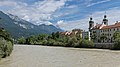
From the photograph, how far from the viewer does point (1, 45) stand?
4675 cm

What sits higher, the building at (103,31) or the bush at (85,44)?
the building at (103,31)

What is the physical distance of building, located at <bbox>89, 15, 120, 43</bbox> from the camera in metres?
132

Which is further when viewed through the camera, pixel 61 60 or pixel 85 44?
pixel 85 44

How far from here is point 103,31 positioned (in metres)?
144

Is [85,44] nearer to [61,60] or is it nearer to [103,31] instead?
[103,31]

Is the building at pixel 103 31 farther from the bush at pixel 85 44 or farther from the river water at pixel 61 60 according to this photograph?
the river water at pixel 61 60

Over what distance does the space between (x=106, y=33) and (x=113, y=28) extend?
7.55 meters

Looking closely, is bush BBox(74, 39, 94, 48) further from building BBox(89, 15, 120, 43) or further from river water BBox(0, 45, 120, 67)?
river water BBox(0, 45, 120, 67)

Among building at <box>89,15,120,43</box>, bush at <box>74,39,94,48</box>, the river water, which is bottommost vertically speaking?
the river water

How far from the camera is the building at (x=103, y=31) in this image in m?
132

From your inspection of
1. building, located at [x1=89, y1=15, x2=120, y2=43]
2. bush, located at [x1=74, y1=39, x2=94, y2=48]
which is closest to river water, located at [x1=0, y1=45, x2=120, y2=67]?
bush, located at [x1=74, y1=39, x2=94, y2=48]

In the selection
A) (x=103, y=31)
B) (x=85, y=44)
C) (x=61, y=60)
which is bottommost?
(x=61, y=60)

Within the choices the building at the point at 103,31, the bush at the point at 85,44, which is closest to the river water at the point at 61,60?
the bush at the point at 85,44

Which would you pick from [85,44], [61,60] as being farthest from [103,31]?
[61,60]
